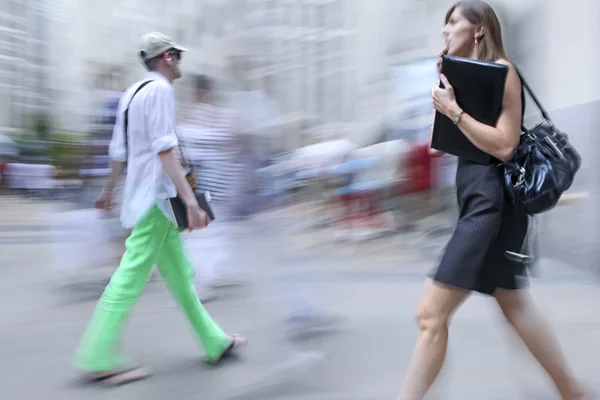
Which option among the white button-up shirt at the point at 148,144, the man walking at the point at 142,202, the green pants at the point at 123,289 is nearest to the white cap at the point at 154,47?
the man walking at the point at 142,202

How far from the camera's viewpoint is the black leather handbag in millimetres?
2670

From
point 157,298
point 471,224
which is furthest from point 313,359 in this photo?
point 157,298

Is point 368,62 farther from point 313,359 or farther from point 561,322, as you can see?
point 313,359

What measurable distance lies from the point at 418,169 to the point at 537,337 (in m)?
4.98

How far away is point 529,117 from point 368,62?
15.3ft

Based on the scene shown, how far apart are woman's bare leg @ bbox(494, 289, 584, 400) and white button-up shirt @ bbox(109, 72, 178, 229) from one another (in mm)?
1600

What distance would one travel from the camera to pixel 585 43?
628cm

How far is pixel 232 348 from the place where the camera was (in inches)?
157

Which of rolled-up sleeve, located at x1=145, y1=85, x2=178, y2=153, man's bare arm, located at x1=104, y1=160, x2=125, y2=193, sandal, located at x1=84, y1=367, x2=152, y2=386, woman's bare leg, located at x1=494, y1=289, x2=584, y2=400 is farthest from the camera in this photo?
man's bare arm, located at x1=104, y1=160, x2=125, y2=193

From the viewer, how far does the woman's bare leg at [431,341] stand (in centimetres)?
274

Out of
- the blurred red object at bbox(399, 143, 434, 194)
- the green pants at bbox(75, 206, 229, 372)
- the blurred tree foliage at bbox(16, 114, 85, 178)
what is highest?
the green pants at bbox(75, 206, 229, 372)

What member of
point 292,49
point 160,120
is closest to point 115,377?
point 160,120

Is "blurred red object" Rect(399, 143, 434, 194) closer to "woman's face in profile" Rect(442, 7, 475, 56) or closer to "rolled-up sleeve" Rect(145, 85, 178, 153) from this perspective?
"rolled-up sleeve" Rect(145, 85, 178, 153)

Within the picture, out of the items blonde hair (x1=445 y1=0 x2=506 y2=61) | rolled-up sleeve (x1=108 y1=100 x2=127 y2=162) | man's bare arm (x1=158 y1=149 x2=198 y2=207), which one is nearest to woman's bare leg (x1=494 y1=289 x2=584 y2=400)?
blonde hair (x1=445 y1=0 x2=506 y2=61)
